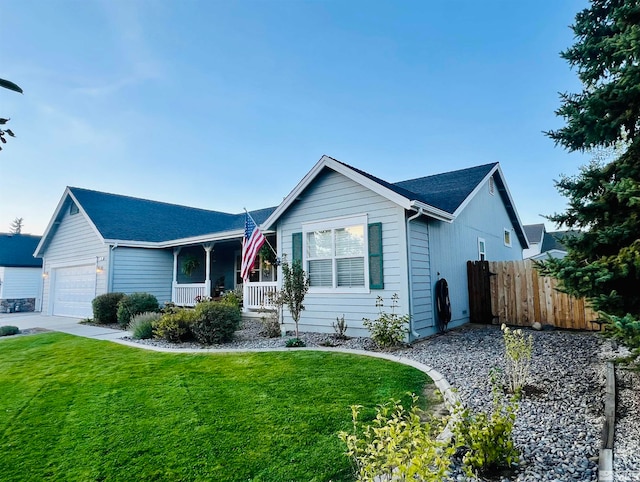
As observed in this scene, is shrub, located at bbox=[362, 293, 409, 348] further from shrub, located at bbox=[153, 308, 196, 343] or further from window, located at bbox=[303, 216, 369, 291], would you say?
shrub, located at bbox=[153, 308, 196, 343]

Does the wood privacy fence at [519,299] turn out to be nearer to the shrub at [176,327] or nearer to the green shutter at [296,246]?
the green shutter at [296,246]

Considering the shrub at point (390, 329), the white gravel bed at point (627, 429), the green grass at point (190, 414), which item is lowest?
the green grass at point (190, 414)

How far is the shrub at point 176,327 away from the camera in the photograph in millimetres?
8211

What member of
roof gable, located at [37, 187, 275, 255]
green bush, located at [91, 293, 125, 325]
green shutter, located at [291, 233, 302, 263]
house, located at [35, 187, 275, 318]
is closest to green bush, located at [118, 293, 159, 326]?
green bush, located at [91, 293, 125, 325]

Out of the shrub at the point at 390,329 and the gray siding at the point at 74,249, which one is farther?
the gray siding at the point at 74,249

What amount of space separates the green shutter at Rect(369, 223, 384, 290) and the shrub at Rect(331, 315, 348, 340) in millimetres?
1141

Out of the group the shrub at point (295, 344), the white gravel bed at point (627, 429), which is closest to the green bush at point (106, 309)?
the shrub at point (295, 344)

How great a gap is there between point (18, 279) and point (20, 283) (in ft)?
0.91

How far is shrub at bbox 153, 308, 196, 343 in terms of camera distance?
821cm

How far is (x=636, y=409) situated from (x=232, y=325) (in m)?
7.21

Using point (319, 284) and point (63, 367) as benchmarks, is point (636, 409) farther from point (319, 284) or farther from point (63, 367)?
point (63, 367)

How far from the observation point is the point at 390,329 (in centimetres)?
716

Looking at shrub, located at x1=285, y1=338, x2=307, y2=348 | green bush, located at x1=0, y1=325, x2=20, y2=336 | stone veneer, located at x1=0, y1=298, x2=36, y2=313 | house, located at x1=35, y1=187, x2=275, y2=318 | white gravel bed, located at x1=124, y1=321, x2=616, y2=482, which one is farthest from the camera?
stone veneer, located at x1=0, y1=298, x2=36, y2=313

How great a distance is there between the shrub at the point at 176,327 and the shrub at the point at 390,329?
14.3 feet
